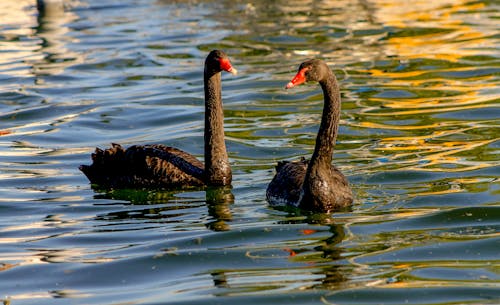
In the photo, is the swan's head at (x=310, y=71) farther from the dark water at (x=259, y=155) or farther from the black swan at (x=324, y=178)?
the dark water at (x=259, y=155)

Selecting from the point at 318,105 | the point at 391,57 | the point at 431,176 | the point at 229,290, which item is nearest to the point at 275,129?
the point at 318,105

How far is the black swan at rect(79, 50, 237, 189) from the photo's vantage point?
11.9m

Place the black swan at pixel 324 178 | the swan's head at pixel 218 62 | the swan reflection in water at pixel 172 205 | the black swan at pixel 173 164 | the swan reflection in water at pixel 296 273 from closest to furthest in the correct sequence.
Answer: the swan reflection in water at pixel 296 273, the black swan at pixel 324 178, the swan reflection in water at pixel 172 205, the swan's head at pixel 218 62, the black swan at pixel 173 164

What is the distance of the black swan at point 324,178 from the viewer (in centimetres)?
1030

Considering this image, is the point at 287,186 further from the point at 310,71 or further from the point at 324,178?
the point at 310,71

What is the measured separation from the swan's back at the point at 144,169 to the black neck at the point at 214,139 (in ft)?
0.53

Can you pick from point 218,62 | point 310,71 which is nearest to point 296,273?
point 310,71

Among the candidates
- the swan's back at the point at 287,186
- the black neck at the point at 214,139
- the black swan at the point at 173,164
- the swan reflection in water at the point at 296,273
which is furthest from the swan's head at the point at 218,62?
the swan reflection in water at the point at 296,273

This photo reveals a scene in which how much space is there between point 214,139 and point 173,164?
0.55 metres

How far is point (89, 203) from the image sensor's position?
11.6m

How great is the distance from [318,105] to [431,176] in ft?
16.7

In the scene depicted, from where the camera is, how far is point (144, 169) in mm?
11992

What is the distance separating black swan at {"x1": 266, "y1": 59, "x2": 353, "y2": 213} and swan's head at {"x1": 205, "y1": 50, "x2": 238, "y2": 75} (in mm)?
1426

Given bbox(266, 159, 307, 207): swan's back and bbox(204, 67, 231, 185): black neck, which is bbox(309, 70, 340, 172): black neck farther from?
bbox(204, 67, 231, 185): black neck
